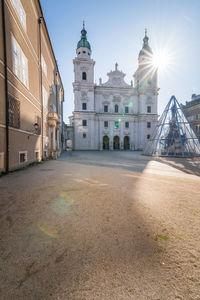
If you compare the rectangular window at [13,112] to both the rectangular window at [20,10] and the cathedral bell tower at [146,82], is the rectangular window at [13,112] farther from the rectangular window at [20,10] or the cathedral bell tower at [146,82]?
the cathedral bell tower at [146,82]

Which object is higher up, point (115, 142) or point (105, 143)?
point (115, 142)

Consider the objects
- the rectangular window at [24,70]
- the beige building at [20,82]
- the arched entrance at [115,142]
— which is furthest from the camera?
the arched entrance at [115,142]

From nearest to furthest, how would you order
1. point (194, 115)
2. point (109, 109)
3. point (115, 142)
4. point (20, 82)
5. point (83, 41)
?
point (20, 82)
point (83, 41)
point (109, 109)
point (194, 115)
point (115, 142)

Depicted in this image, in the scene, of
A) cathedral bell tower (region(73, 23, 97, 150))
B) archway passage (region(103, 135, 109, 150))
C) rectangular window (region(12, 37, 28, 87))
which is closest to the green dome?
cathedral bell tower (region(73, 23, 97, 150))

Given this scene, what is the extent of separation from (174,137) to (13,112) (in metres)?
19.8

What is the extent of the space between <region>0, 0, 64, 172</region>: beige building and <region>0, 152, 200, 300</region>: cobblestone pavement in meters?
4.60

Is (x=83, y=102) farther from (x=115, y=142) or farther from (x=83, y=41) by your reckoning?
(x=83, y=41)

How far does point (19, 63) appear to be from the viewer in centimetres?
830

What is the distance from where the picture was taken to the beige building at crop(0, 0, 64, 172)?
6.59 meters

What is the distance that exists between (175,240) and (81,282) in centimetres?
168

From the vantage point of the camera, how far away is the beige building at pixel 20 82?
6.59m

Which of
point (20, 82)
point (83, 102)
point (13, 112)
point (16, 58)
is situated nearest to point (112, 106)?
point (83, 102)

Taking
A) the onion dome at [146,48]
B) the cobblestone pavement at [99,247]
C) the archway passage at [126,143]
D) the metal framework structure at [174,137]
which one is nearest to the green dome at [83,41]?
the onion dome at [146,48]

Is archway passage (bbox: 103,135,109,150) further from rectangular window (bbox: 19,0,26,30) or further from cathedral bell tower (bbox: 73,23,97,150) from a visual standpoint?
rectangular window (bbox: 19,0,26,30)
